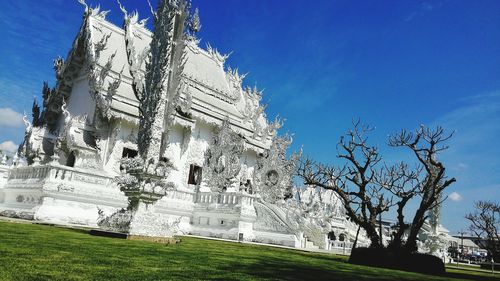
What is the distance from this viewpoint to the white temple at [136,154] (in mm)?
13414

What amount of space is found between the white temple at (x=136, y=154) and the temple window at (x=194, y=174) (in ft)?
0.17

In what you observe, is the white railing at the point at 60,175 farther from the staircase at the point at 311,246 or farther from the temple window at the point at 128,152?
the staircase at the point at 311,246

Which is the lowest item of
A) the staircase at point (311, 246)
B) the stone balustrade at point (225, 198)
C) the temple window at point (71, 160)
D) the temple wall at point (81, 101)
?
the staircase at point (311, 246)

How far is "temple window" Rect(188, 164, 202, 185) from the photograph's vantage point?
68.8ft

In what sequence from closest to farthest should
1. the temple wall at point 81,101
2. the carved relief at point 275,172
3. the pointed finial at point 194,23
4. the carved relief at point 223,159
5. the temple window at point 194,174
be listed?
1. the pointed finial at point 194,23
2. the temple wall at point 81,101
3. the carved relief at point 223,159
4. the temple window at point 194,174
5. the carved relief at point 275,172

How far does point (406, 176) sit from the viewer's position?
1427 centimetres

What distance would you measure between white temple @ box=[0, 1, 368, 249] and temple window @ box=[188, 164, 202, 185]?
52 millimetres

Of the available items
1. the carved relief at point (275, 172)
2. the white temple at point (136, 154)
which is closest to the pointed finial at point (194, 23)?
the white temple at point (136, 154)

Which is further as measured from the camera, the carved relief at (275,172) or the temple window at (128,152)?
the carved relief at (275,172)

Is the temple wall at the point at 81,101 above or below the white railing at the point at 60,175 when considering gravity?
above

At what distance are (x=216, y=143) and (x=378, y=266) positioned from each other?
13197mm

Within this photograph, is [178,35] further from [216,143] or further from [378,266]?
[216,143]

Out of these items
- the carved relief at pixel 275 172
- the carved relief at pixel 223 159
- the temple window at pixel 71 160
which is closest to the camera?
the temple window at pixel 71 160

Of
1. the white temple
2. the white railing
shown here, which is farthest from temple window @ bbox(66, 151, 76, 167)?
the white railing
